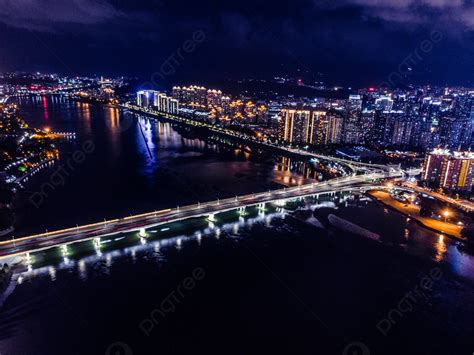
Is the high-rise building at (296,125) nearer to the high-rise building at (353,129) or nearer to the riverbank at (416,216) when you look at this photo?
the high-rise building at (353,129)

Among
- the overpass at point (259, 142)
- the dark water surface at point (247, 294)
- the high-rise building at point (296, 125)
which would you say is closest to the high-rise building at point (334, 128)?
the high-rise building at point (296, 125)

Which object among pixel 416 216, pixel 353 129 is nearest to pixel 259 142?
pixel 353 129

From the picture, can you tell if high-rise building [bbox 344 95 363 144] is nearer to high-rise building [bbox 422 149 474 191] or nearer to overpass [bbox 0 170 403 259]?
high-rise building [bbox 422 149 474 191]

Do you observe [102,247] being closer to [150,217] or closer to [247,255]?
[150,217]

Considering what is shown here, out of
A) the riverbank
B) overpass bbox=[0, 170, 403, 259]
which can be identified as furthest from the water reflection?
overpass bbox=[0, 170, 403, 259]

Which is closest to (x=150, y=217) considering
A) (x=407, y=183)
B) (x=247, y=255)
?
(x=247, y=255)

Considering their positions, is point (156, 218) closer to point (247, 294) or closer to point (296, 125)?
point (247, 294)
